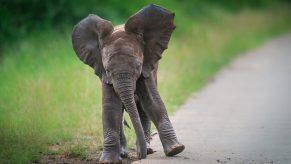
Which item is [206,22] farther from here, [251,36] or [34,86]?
[34,86]

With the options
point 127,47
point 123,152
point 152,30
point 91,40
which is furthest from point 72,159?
point 152,30

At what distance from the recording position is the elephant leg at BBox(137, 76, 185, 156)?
10.3 m

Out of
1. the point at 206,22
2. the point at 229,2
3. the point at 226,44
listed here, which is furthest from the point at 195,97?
the point at 229,2

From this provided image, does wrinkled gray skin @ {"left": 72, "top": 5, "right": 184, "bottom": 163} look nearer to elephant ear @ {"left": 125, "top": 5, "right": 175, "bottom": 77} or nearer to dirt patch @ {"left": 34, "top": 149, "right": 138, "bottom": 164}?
elephant ear @ {"left": 125, "top": 5, "right": 175, "bottom": 77}

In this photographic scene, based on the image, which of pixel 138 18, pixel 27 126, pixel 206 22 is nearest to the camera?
pixel 138 18

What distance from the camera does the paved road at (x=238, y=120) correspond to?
1076cm

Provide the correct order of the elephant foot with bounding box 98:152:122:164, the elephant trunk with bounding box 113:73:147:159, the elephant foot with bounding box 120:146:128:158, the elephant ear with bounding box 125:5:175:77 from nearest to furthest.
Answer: the elephant trunk with bounding box 113:73:147:159, the elephant foot with bounding box 98:152:122:164, the elephant ear with bounding box 125:5:175:77, the elephant foot with bounding box 120:146:128:158

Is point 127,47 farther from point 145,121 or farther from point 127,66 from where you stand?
point 145,121

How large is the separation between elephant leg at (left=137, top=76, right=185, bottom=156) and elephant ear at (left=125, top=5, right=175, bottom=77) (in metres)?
0.17

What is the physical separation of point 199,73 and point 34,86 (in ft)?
19.3

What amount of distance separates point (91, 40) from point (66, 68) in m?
6.81

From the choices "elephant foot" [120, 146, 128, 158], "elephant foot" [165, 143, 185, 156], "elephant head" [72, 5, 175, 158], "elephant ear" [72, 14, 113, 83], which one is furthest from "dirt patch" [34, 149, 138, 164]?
"elephant ear" [72, 14, 113, 83]

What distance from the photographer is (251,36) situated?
30.7 metres

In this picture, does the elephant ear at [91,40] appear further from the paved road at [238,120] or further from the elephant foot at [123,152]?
the paved road at [238,120]
